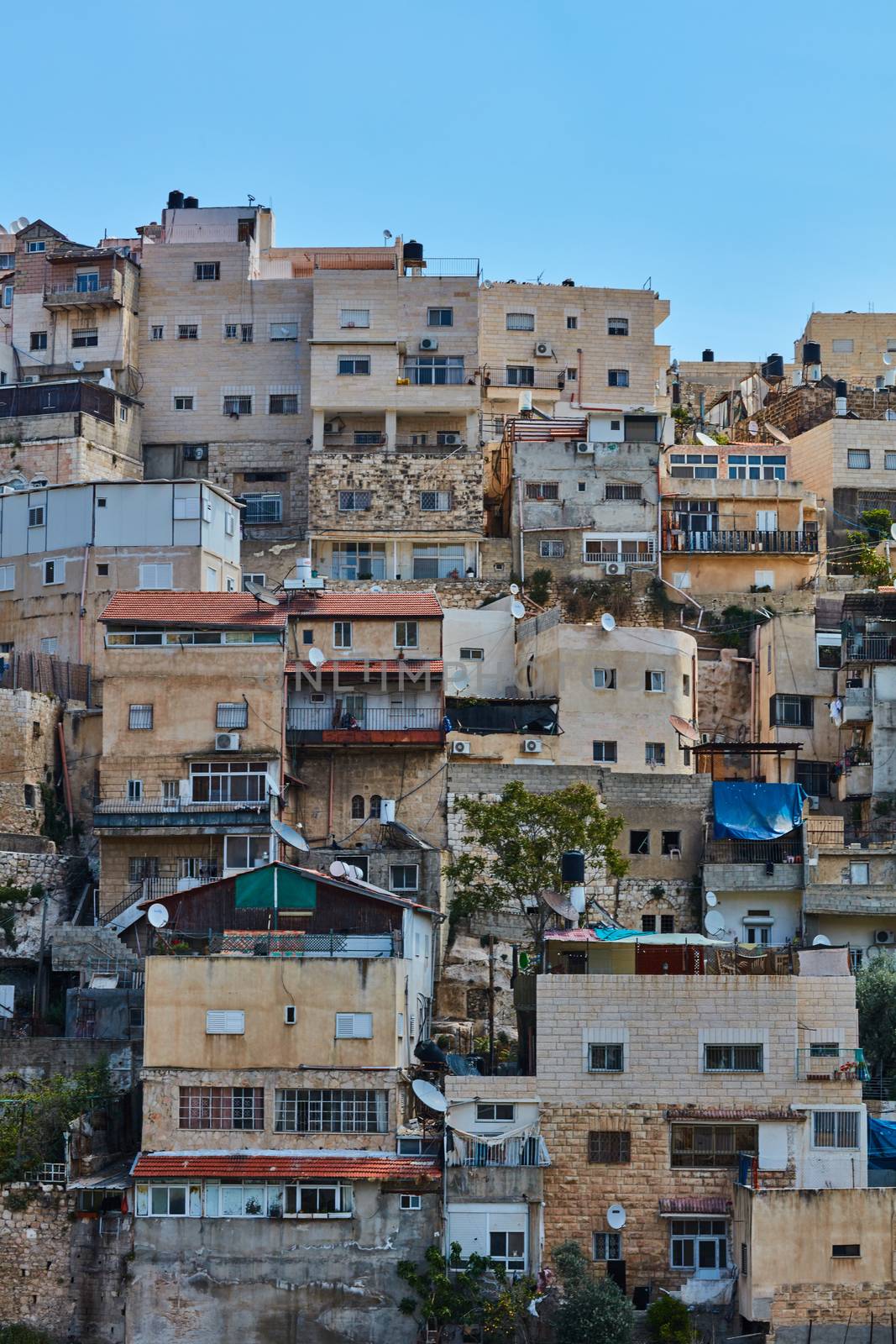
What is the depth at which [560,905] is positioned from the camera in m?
47.8

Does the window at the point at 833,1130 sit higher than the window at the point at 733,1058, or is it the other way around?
the window at the point at 733,1058

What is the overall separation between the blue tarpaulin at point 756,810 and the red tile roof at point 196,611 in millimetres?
11044

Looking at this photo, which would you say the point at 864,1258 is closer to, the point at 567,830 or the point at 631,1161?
the point at 631,1161

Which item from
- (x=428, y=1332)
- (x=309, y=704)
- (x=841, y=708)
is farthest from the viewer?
(x=841, y=708)

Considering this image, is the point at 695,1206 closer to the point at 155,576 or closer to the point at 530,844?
the point at 530,844

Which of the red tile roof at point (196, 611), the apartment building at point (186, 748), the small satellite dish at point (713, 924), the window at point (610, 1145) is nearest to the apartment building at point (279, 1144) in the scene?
the window at point (610, 1145)

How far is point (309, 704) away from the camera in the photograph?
5519 cm

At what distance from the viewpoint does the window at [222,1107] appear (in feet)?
142

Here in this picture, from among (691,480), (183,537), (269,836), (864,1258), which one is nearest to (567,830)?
(269,836)

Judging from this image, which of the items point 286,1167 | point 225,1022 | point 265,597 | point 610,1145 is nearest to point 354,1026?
point 225,1022

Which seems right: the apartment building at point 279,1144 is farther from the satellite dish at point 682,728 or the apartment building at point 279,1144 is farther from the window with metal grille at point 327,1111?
the satellite dish at point 682,728

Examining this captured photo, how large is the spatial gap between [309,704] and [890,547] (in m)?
22.5

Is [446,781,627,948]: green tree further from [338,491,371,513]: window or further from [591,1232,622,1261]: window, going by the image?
[338,491,371,513]: window

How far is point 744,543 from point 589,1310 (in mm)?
31479
